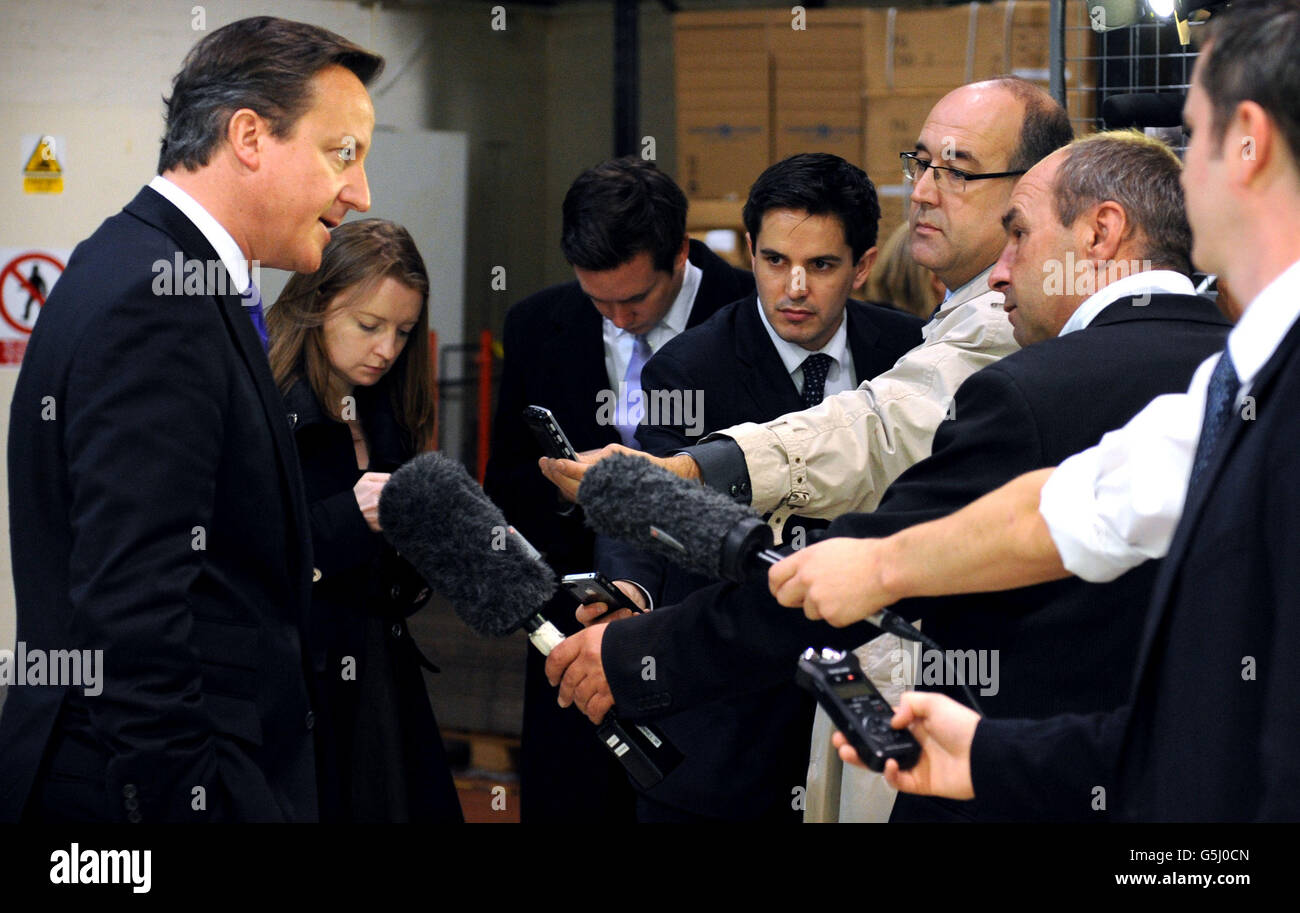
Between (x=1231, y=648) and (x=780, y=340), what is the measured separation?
1426 mm

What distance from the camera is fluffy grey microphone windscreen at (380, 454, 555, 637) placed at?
1808 millimetres

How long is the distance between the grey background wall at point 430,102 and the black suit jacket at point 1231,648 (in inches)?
138

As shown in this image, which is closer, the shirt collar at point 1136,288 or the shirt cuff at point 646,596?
the shirt collar at point 1136,288

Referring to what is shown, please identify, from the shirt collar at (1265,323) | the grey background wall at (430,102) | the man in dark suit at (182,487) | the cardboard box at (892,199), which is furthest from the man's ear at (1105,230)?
the cardboard box at (892,199)

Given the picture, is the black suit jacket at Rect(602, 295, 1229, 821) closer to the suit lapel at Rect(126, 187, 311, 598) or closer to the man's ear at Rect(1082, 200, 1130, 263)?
the man's ear at Rect(1082, 200, 1130, 263)

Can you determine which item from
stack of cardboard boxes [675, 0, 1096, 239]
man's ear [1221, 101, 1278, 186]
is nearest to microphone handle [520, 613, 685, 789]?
man's ear [1221, 101, 1278, 186]

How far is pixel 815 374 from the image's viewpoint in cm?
246

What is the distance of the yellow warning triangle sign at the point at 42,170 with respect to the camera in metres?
4.66

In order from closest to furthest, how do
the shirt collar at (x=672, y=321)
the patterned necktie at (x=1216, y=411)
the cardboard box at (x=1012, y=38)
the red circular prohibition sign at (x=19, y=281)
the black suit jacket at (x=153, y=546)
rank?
the patterned necktie at (x=1216, y=411)
the black suit jacket at (x=153, y=546)
the shirt collar at (x=672, y=321)
the red circular prohibition sign at (x=19, y=281)
the cardboard box at (x=1012, y=38)

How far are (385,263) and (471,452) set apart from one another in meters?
4.51

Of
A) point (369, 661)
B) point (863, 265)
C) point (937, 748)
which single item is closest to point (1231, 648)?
point (937, 748)

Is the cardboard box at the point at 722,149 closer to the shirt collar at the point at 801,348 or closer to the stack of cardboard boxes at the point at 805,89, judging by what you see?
the stack of cardboard boxes at the point at 805,89

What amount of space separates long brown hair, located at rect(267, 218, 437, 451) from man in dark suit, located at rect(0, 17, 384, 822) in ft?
2.61
